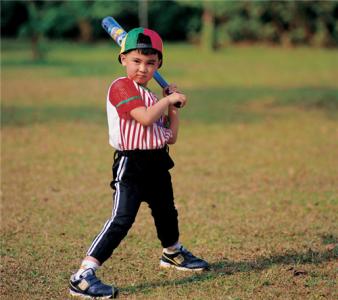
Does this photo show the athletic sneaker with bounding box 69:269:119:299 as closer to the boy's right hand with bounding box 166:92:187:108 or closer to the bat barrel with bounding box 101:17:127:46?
the boy's right hand with bounding box 166:92:187:108

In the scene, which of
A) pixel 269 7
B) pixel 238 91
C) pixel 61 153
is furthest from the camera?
pixel 269 7

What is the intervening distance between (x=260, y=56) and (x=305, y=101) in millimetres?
15065

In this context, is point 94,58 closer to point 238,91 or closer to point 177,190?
point 238,91

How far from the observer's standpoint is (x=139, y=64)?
165 inches

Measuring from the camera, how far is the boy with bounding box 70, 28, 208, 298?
413 centimetres

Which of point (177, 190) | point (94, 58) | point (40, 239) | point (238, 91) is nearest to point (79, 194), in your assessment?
point (177, 190)

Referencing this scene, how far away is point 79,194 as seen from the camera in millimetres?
7184

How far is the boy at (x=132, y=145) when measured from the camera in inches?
163

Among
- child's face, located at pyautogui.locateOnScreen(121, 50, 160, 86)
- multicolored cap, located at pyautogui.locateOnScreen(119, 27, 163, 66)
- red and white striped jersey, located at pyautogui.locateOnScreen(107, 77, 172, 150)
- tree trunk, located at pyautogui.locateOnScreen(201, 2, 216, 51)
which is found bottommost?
tree trunk, located at pyautogui.locateOnScreen(201, 2, 216, 51)

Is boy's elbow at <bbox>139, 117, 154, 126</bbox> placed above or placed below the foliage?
above

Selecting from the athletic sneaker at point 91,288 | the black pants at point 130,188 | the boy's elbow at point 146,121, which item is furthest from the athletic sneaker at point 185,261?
the boy's elbow at point 146,121

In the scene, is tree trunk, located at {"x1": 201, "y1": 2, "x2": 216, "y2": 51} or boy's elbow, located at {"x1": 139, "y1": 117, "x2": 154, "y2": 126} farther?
tree trunk, located at {"x1": 201, "y1": 2, "x2": 216, "y2": 51}

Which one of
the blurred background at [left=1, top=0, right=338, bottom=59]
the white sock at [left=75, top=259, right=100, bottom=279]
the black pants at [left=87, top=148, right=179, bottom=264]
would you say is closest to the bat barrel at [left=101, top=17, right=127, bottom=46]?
the black pants at [left=87, top=148, right=179, bottom=264]

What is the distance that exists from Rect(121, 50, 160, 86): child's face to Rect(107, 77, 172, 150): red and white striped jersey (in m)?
0.05
